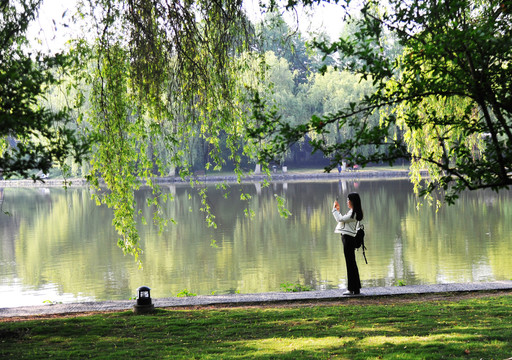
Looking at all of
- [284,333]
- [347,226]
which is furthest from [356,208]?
[284,333]

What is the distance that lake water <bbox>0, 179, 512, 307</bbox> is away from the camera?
506 inches

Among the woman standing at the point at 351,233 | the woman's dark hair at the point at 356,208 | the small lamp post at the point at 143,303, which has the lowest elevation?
the small lamp post at the point at 143,303

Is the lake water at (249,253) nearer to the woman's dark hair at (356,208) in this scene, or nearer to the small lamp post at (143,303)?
the small lamp post at (143,303)

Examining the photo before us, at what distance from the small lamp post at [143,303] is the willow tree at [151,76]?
0.68 meters

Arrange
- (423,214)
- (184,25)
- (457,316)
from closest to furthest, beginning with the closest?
(457,316), (184,25), (423,214)

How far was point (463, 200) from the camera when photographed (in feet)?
91.1

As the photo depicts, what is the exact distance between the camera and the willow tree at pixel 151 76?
302 inches

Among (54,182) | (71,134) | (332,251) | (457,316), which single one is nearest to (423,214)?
(332,251)

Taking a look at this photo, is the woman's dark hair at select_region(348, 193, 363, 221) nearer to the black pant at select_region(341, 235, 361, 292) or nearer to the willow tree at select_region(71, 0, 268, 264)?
the black pant at select_region(341, 235, 361, 292)

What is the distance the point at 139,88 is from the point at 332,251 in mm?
9240

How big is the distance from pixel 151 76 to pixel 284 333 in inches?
133

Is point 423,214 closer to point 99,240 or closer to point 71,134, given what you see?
point 99,240

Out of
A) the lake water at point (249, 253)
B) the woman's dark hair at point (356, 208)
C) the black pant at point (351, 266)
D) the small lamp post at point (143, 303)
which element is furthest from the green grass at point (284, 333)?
the lake water at point (249, 253)

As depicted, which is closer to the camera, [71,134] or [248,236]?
[71,134]
